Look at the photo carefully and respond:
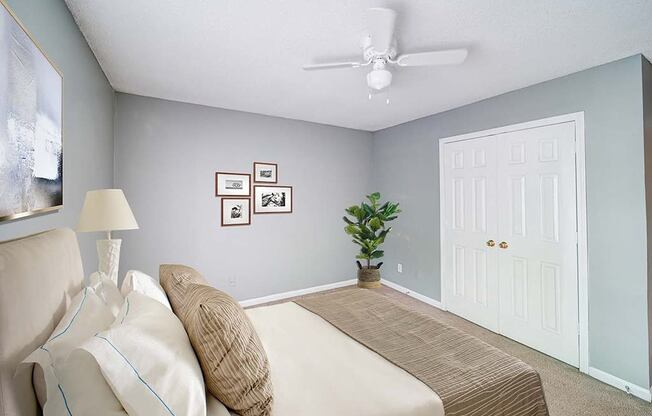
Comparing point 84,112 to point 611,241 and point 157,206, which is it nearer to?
point 157,206

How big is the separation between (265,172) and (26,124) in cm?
293

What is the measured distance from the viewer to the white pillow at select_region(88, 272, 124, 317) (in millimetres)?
1350

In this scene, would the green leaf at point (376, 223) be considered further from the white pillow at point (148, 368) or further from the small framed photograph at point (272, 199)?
the white pillow at point (148, 368)

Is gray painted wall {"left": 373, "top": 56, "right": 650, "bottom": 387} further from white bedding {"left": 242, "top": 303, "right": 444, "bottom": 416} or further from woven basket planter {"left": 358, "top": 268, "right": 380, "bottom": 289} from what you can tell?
white bedding {"left": 242, "top": 303, "right": 444, "bottom": 416}

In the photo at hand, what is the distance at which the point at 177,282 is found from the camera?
1.72 meters

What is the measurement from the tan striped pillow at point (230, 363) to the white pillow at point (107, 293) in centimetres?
52

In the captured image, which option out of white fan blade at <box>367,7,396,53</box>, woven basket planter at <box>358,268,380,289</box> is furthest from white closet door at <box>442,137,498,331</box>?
white fan blade at <box>367,7,396,53</box>

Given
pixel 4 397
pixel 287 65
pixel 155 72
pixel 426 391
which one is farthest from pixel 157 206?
pixel 426 391

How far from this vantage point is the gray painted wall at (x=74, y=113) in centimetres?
130

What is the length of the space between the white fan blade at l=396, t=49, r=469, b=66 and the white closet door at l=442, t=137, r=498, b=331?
63.3 inches

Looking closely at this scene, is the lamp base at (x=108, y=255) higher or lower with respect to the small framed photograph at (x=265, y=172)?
lower

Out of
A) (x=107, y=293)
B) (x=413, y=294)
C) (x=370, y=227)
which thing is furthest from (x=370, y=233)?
(x=107, y=293)

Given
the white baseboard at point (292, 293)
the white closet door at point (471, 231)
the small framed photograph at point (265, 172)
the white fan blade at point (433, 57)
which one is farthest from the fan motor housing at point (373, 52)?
the white baseboard at point (292, 293)

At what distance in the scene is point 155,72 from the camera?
2.70 meters
